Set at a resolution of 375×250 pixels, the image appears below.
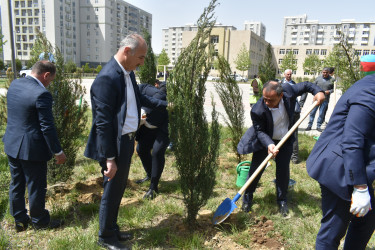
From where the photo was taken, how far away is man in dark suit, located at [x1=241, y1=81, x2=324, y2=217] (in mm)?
3471

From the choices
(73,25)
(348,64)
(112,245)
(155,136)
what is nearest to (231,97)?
(155,136)

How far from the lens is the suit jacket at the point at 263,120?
3.46m

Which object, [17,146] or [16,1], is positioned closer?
[17,146]

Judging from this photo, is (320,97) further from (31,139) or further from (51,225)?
(51,225)

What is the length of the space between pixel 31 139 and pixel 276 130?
9.93 feet

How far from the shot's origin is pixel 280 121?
361 centimetres

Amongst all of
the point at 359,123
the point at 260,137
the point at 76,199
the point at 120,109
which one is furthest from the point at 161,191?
the point at 359,123

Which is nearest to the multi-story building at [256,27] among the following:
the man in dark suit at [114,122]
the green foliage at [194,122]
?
the green foliage at [194,122]

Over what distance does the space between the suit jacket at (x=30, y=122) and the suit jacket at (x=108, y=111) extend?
0.66m

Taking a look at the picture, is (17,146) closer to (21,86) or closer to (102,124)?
(21,86)

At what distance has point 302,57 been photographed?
79688mm

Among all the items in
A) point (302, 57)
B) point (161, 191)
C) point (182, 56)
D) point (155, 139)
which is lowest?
point (161, 191)

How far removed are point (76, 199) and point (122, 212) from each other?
2.70 feet

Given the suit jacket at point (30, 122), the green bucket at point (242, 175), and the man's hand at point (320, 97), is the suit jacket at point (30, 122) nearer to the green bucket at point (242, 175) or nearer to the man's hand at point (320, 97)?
the green bucket at point (242, 175)
